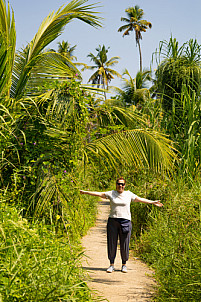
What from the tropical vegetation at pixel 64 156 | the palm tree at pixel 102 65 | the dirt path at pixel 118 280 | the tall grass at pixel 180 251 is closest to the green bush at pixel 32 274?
the tropical vegetation at pixel 64 156

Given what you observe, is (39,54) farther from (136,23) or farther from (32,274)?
(136,23)

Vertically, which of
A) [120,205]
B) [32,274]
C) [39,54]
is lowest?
[32,274]

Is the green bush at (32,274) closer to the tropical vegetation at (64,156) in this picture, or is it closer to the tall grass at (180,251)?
the tropical vegetation at (64,156)

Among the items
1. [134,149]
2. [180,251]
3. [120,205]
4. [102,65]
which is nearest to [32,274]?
[180,251]

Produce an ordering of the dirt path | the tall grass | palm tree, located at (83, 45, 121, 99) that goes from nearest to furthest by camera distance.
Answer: the tall grass < the dirt path < palm tree, located at (83, 45, 121, 99)

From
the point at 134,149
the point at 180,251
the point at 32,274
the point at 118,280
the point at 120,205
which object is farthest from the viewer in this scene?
the point at 134,149

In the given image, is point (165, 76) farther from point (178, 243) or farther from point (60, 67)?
point (178, 243)

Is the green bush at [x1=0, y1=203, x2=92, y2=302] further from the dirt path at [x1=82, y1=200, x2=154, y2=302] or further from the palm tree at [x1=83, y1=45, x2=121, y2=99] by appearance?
the palm tree at [x1=83, y1=45, x2=121, y2=99]

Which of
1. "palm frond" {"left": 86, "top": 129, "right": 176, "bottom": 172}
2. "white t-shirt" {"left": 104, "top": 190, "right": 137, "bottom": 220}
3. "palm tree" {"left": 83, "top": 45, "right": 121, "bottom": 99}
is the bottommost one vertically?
"white t-shirt" {"left": 104, "top": 190, "right": 137, "bottom": 220}

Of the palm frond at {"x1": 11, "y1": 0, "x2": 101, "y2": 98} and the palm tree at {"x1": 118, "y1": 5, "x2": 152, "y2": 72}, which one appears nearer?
the palm frond at {"x1": 11, "y1": 0, "x2": 101, "y2": 98}

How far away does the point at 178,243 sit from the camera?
457 centimetres

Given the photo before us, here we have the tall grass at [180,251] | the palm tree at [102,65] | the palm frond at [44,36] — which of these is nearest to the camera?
the tall grass at [180,251]

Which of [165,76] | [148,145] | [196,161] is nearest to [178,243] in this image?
[148,145]

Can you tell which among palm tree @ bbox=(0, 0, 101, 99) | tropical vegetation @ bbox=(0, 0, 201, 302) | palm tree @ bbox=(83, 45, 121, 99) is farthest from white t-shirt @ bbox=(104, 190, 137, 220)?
palm tree @ bbox=(83, 45, 121, 99)
